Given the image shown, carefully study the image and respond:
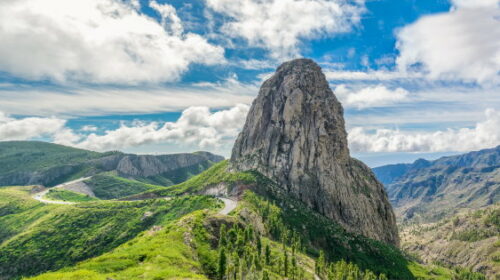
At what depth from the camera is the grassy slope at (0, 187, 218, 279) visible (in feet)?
472

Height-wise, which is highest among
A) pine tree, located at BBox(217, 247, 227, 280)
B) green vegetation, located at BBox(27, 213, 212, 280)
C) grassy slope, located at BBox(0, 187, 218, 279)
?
green vegetation, located at BBox(27, 213, 212, 280)

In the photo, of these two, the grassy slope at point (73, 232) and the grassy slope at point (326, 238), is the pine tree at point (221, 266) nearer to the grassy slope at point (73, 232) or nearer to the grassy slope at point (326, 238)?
the grassy slope at point (326, 238)

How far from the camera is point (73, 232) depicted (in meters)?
168

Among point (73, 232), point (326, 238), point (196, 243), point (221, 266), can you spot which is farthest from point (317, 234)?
point (73, 232)

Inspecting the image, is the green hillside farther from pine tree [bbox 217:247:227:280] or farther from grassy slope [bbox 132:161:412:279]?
grassy slope [bbox 132:161:412:279]

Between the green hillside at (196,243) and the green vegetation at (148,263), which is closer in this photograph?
the green vegetation at (148,263)

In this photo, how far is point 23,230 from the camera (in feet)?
603

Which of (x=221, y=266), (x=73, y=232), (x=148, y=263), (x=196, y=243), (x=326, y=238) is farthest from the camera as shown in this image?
(x=326, y=238)

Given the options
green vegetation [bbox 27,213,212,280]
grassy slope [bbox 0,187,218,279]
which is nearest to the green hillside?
green vegetation [bbox 27,213,212,280]

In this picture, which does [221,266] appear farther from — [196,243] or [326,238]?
[326,238]

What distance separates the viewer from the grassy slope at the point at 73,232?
144000 millimetres

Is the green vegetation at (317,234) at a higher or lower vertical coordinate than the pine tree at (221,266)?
lower

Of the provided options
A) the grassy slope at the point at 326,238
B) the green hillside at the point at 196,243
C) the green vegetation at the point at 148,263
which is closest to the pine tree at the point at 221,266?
the green hillside at the point at 196,243

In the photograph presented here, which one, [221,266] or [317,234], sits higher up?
[221,266]
